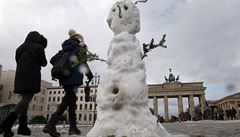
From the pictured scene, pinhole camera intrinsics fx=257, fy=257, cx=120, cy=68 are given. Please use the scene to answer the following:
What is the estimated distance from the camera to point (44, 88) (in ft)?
290

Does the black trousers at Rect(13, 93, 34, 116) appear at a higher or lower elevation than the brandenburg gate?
lower

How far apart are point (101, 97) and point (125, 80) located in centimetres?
51

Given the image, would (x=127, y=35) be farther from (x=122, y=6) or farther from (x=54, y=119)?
(x=54, y=119)

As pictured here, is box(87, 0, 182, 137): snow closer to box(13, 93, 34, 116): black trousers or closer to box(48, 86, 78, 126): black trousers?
box(48, 86, 78, 126): black trousers

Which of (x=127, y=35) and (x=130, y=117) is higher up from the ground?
(x=127, y=35)

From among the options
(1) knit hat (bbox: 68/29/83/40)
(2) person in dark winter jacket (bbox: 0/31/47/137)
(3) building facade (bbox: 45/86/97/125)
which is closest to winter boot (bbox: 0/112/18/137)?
(2) person in dark winter jacket (bbox: 0/31/47/137)

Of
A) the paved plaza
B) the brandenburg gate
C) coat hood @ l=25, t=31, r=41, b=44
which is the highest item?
the brandenburg gate

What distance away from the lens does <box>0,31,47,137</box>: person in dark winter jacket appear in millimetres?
4602

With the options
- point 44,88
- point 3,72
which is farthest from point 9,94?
point 44,88

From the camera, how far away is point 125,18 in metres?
4.92

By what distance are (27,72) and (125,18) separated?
82.3 inches

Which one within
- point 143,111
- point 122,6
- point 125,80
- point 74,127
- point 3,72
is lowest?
point 74,127

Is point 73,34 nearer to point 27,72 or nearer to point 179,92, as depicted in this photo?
point 27,72

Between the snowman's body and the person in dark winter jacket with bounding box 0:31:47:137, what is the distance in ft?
4.24
